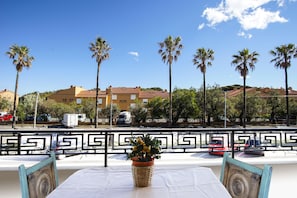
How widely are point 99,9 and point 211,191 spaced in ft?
38.1

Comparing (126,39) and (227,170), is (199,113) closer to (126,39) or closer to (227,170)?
(126,39)

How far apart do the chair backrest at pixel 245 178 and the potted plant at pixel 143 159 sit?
50cm

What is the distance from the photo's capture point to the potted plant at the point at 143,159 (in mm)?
1104

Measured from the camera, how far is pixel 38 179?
1146 mm

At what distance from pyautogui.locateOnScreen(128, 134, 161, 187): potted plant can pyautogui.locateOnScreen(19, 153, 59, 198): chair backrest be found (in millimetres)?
518

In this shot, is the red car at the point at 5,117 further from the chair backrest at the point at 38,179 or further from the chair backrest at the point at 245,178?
the chair backrest at the point at 245,178

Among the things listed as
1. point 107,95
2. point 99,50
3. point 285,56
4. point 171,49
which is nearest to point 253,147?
point 171,49

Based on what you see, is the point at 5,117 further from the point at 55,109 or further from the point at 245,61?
the point at 245,61

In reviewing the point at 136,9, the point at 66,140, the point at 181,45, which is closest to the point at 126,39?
the point at 181,45

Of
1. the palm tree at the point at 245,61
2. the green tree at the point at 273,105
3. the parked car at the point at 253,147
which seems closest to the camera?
the parked car at the point at 253,147

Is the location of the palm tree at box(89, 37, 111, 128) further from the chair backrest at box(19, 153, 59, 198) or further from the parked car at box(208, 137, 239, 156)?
the chair backrest at box(19, 153, 59, 198)

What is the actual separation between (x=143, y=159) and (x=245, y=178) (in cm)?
59

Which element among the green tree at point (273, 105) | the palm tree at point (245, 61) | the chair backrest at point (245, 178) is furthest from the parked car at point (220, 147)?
the green tree at point (273, 105)

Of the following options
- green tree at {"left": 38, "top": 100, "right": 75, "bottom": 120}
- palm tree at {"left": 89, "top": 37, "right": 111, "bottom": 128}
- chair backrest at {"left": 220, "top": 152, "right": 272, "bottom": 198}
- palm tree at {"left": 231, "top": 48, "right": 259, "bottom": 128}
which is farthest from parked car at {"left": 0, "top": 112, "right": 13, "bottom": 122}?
chair backrest at {"left": 220, "top": 152, "right": 272, "bottom": 198}
